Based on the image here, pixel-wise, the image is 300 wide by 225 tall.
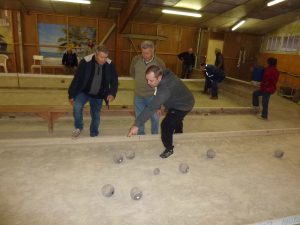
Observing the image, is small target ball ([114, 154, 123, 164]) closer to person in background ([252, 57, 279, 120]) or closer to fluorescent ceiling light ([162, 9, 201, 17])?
person in background ([252, 57, 279, 120])

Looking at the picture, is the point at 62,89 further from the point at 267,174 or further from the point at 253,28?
the point at 253,28

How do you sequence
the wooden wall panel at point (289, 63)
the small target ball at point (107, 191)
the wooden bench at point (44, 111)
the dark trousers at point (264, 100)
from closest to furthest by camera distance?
the small target ball at point (107, 191) → the wooden bench at point (44, 111) → the dark trousers at point (264, 100) → the wooden wall panel at point (289, 63)

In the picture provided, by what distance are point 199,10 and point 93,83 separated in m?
8.34

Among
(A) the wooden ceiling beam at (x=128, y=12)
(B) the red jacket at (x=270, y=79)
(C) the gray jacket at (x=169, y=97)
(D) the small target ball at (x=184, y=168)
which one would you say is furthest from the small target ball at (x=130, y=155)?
(A) the wooden ceiling beam at (x=128, y=12)

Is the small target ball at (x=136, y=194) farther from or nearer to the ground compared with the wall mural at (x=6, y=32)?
nearer to the ground

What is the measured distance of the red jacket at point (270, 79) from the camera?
4.81 m

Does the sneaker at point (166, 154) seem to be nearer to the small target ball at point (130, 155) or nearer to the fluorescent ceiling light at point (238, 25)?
the small target ball at point (130, 155)

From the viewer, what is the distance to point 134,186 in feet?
7.31

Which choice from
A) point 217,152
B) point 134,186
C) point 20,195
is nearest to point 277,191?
point 217,152

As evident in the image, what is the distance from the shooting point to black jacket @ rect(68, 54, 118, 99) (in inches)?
116

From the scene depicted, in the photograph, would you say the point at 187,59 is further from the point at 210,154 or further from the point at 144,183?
the point at 144,183

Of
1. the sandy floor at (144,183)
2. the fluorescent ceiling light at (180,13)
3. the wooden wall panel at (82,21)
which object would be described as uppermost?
the fluorescent ceiling light at (180,13)

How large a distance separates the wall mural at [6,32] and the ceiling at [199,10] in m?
0.40

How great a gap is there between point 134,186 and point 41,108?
231 cm
